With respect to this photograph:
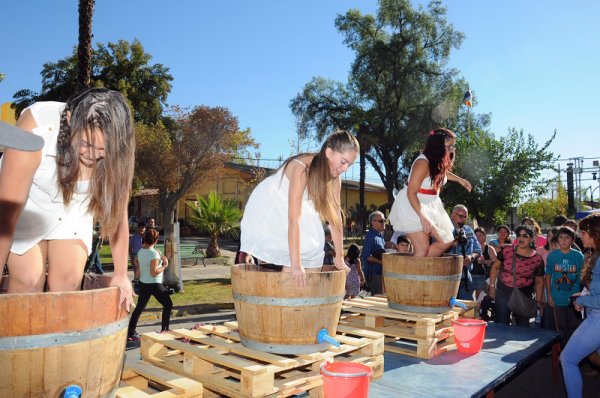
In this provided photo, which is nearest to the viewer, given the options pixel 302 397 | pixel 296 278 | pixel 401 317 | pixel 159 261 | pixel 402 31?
pixel 296 278

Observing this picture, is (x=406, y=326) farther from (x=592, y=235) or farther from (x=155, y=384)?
(x=155, y=384)

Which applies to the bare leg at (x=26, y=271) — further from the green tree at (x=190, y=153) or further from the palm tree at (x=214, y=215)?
the green tree at (x=190, y=153)

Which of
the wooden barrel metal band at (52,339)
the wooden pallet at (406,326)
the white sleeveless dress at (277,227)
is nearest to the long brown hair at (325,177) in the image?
the white sleeveless dress at (277,227)

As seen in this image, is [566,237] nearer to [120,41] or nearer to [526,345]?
[526,345]

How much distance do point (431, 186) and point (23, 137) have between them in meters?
4.34

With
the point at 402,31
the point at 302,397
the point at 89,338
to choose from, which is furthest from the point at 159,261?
the point at 402,31

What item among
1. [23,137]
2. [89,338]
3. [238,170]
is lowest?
[89,338]

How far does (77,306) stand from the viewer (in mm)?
1880

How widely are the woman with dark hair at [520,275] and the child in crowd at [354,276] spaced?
229 cm

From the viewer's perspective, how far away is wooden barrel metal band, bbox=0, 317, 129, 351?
1776mm

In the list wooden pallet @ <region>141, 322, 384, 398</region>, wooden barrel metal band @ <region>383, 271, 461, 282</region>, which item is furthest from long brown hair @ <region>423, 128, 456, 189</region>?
wooden pallet @ <region>141, 322, 384, 398</region>

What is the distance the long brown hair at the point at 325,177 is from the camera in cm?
318

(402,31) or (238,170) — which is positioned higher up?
(402,31)

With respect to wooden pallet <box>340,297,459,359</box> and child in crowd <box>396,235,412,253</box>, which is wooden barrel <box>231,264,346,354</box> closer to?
wooden pallet <box>340,297,459,359</box>
